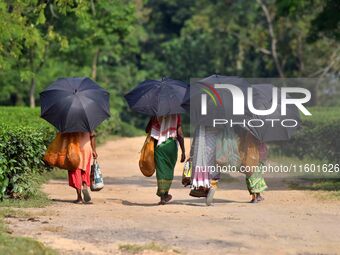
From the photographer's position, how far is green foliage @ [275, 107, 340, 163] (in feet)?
65.9

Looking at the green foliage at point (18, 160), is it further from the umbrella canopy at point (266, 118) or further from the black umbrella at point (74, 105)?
the umbrella canopy at point (266, 118)

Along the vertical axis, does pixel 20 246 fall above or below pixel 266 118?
below

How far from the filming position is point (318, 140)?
2130cm

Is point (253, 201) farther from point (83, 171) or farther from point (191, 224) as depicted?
point (191, 224)

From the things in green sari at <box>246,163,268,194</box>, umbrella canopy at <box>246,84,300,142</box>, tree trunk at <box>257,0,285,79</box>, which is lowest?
green sari at <box>246,163,268,194</box>

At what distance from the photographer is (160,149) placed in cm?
1374

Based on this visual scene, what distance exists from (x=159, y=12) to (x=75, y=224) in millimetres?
47949

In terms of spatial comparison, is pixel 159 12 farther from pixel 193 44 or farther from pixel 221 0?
pixel 221 0

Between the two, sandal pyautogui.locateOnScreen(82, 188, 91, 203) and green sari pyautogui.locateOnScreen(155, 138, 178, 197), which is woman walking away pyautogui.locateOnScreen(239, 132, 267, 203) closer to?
green sari pyautogui.locateOnScreen(155, 138, 178, 197)

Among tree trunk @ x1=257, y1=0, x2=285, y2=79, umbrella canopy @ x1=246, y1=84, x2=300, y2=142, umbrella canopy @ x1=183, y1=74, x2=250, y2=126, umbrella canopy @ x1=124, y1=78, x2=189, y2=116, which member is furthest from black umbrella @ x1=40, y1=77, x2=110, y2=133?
tree trunk @ x1=257, y1=0, x2=285, y2=79

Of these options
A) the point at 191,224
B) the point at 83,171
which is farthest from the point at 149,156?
the point at 191,224

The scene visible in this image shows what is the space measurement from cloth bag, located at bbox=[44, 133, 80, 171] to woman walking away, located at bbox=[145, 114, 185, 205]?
1.21m

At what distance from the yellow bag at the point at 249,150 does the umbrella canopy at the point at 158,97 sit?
1298mm

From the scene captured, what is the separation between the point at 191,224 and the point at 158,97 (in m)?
2.95
